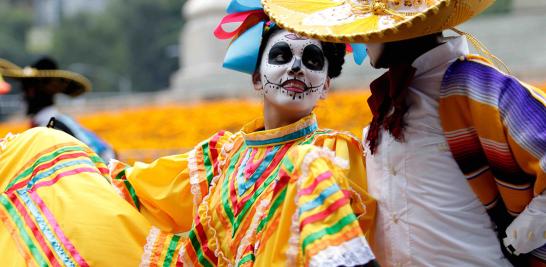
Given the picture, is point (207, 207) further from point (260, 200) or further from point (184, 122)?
point (184, 122)

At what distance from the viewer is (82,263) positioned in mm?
4031

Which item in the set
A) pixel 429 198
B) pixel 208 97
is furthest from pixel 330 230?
pixel 208 97

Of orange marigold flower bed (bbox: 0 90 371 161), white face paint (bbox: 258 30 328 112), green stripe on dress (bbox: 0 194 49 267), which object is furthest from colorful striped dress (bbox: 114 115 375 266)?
orange marigold flower bed (bbox: 0 90 371 161)

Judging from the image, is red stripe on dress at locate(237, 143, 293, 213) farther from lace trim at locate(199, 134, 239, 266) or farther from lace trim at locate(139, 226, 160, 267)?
lace trim at locate(139, 226, 160, 267)

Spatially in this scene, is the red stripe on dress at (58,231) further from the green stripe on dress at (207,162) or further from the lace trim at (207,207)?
the green stripe on dress at (207,162)

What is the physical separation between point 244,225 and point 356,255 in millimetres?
932

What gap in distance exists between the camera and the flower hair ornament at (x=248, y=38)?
158 inches

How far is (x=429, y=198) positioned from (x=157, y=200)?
1.54m

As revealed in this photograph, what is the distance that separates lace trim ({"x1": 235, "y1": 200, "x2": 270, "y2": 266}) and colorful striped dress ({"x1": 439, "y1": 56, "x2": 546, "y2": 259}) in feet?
2.80

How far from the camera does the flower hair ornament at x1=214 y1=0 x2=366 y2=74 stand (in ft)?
13.2

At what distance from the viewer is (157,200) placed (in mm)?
4262

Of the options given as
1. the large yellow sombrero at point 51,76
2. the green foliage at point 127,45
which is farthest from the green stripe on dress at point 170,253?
the green foliage at point 127,45

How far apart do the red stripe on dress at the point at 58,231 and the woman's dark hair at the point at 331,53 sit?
1143mm

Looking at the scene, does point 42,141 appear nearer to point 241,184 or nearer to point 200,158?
point 200,158
